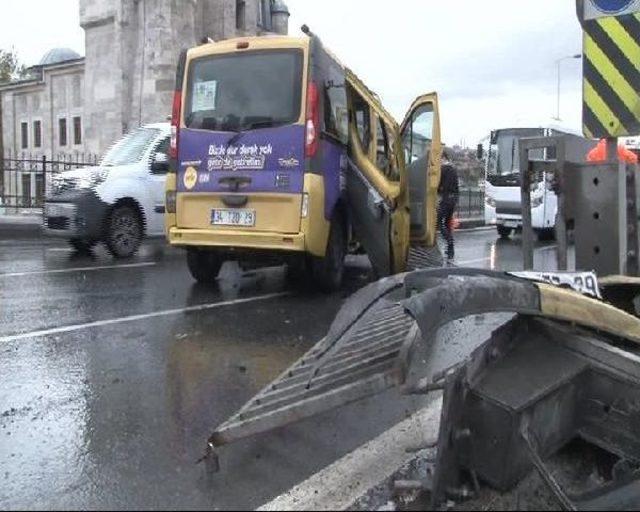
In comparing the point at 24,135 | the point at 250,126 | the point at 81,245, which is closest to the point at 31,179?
the point at 81,245

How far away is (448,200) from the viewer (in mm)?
12945

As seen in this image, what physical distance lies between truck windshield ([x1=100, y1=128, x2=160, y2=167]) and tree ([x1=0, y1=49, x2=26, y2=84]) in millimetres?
56374

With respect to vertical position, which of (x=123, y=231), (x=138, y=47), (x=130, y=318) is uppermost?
(x=138, y=47)

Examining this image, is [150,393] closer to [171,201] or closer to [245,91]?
[171,201]

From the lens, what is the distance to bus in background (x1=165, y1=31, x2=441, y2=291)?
24.2ft

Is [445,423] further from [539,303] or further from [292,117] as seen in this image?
[292,117]

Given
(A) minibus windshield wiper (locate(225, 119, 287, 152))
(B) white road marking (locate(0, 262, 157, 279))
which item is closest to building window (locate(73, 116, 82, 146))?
(B) white road marking (locate(0, 262, 157, 279))

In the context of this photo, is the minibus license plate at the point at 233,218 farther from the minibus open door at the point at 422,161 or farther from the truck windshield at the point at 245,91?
the minibus open door at the point at 422,161

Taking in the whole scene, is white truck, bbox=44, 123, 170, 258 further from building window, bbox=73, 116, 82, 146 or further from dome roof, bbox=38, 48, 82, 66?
dome roof, bbox=38, 48, 82, 66

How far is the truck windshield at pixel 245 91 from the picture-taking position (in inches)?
294

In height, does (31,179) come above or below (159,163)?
above

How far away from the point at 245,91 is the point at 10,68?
63.2 m

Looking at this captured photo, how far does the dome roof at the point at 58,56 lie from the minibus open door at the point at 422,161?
162ft

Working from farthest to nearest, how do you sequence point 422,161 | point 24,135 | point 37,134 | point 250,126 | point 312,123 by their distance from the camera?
1. point 24,135
2. point 37,134
3. point 422,161
4. point 250,126
5. point 312,123
